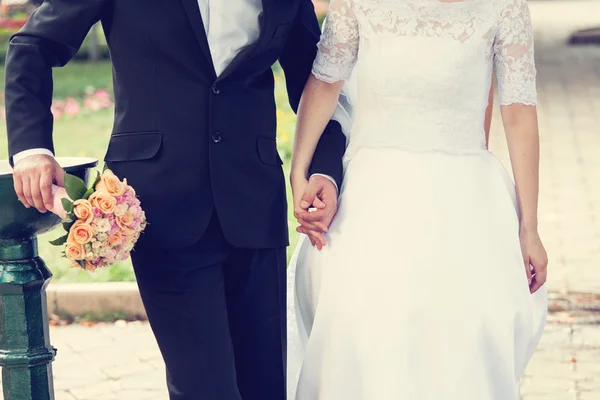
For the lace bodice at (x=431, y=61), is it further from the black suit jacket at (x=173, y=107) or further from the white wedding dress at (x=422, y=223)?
the black suit jacket at (x=173, y=107)

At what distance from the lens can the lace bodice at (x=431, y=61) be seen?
3.67 metres

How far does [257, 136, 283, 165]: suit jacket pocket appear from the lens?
138 inches

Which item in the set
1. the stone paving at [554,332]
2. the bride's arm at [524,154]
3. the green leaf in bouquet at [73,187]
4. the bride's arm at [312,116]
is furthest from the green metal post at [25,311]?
the stone paving at [554,332]

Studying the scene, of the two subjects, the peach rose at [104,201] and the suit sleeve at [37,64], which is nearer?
the peach rose at [104,201]

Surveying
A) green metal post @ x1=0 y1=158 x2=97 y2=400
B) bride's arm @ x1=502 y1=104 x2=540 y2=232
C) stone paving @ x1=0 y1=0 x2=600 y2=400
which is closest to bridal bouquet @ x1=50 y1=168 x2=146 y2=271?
green metal post @ x1=0 y1=158 x2=97 y2=400

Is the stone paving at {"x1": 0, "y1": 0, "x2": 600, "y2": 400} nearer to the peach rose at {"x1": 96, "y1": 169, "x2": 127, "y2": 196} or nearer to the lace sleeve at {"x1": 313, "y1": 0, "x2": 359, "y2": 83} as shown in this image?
the lace sleeve at {"x1": 313, "y1": 0, "x2": 359, "y2": 83}

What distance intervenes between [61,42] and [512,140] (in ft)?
4.63

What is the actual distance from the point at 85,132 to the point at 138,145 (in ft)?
31.8

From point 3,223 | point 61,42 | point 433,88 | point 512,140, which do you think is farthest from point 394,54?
point 3,223

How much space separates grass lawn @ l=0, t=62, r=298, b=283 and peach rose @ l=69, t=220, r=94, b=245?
4070 mm

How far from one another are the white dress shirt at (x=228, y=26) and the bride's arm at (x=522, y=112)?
81 cm

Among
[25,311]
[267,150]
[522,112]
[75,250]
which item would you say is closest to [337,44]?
[267,150]

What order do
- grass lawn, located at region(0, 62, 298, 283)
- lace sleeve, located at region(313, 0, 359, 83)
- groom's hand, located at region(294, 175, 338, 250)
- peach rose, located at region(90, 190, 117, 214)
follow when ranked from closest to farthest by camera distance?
peach rose, located at region(90, 190, 117, 214)
groom's hand, located at region(294, 175, 338, 250)
lace sleeve, located at region(313, 0, 359, 83)
grass lawn, located at region(0, 62, 298, 283)

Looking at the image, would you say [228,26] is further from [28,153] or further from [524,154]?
[524,154]
